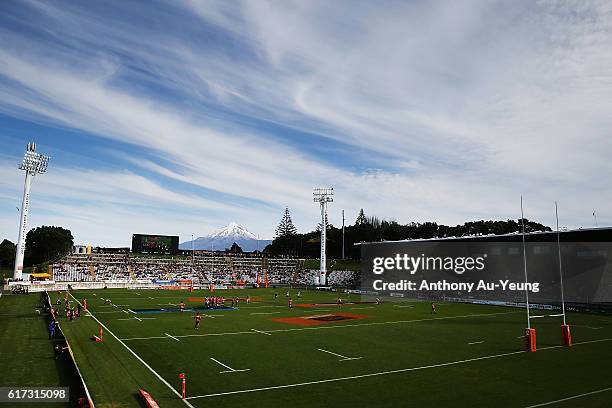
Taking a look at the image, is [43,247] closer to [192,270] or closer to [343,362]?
[192,270]

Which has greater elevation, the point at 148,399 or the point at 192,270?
the point at 192,270

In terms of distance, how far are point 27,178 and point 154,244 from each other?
45739mm

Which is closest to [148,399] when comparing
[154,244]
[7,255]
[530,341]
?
[530,341]

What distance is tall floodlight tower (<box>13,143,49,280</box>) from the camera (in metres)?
72.1

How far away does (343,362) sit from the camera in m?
25.2

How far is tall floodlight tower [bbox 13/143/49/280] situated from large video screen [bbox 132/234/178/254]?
40853 millimetres

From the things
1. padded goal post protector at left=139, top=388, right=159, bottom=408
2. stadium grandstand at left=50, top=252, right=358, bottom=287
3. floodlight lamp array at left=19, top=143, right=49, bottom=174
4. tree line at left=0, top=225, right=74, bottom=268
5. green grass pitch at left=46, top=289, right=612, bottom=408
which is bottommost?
green grass pitch at left=46, top=289, right=612, bottom=408

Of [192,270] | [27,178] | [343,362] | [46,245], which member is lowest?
[343,362]

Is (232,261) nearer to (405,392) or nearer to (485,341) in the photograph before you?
(485,341)

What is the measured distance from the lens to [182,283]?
310 ft

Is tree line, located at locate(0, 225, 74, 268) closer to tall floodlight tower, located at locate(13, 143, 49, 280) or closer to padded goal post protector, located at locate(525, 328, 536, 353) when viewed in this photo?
tall floodlight tower, located at locate(13, 143, 49, 280)

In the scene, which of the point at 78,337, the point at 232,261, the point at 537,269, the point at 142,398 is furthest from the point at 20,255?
the point at 537,269

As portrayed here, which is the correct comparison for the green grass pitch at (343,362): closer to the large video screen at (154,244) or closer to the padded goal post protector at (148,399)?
the padded goal post protector at (148,399)

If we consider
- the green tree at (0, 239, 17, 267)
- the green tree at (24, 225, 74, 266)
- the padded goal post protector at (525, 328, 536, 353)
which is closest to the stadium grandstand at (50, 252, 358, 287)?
the green tree at (24, 225, 74, 266)
